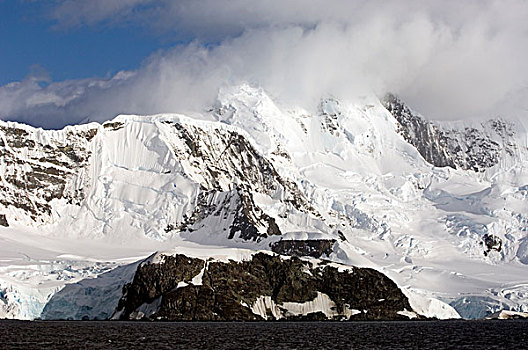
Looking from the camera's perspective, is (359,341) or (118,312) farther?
(118,312)

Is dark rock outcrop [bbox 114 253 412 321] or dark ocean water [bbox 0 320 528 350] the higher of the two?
dark rock outcrop [bbox 114 253 412 321]

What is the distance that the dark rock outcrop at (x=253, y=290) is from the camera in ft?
570

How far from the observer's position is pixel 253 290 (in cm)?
18138

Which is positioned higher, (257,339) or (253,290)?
(253,290)

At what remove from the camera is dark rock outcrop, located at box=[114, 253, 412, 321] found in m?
174

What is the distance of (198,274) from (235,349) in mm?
82156

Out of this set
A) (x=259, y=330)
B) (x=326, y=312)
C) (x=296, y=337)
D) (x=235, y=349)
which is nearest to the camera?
(x=235, y=349)

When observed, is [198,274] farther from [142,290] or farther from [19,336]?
[19,336]

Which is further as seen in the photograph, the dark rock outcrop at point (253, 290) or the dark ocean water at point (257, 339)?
the dark rock outcrop at point (253, 290)

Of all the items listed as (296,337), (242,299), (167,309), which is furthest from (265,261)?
(296,337)

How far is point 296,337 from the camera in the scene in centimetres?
11912

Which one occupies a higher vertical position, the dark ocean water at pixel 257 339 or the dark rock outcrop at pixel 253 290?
the dark rock outcrop at pixel 253 290

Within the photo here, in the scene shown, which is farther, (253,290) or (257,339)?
(253,290)

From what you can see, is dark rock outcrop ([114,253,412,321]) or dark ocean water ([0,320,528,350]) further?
dark rock outcrop ([114,253,412,321])
